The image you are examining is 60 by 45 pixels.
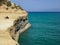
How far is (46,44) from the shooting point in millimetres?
37812

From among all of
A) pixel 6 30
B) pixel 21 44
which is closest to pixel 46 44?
pixel 21 44

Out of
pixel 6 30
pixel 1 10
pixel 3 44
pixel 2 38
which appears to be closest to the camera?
pixel 3 44

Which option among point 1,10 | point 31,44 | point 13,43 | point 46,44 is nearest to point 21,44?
point 31,44

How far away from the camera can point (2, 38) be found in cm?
2333

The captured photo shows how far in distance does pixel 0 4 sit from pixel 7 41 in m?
35.6

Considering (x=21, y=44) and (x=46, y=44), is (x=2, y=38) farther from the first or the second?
(x=46, y=44)

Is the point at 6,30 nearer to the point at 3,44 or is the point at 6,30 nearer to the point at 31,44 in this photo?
the point at 3,44

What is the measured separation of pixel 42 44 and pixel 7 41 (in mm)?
16768

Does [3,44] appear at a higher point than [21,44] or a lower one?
higher

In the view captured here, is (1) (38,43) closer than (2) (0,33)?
No

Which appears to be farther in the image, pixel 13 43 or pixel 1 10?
pixel 1 10

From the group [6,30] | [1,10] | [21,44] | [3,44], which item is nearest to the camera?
[3,44]

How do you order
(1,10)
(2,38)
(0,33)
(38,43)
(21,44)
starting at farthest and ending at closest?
1. (1,10)
2. (38,43)
3. (21,44)
4. (0,33)
5. (2,38)

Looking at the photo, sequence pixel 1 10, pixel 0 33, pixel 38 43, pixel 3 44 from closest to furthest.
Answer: pixel 3 44, pixel 0 33, pixel 38 43, pixel 1 10
